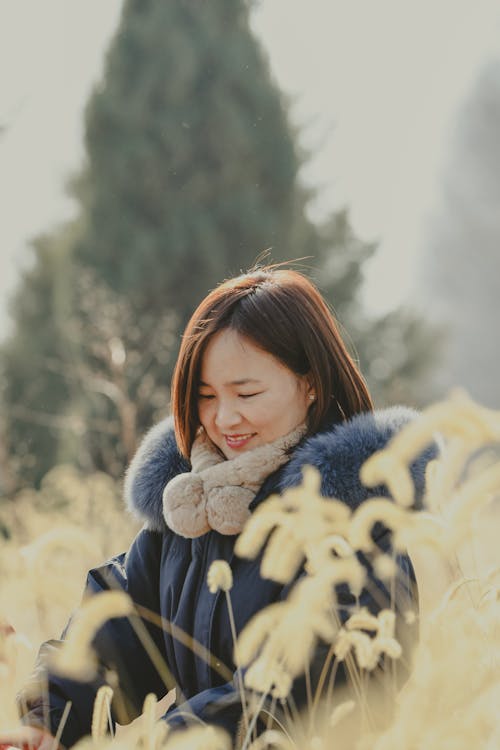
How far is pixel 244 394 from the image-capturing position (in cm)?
176

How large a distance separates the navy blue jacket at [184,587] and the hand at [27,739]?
48mm

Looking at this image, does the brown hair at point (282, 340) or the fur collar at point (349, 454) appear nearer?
the fur collar at point (349, 454)

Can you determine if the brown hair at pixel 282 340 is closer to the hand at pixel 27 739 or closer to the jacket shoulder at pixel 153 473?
the jacket shoulder at pixel 153 473

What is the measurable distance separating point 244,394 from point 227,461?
131 millimetres

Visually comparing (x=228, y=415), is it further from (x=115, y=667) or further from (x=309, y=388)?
(x=115, y=667)

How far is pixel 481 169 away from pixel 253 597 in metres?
16.6

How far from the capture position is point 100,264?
29.0ft

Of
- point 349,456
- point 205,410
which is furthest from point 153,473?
point 349,456

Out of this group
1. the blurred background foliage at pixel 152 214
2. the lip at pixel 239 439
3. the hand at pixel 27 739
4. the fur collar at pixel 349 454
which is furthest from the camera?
the blurred background foliage at pixel 152 214

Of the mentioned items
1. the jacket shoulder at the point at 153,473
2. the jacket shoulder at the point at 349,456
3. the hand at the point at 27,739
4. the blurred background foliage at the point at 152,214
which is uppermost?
the blurred background foliage at the point at 152,214

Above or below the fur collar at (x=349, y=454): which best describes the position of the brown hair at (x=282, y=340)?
above

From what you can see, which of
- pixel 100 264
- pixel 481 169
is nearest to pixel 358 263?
pixel 100 264

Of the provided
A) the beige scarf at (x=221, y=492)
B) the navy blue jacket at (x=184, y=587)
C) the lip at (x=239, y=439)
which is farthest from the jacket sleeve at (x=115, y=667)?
the lip at (x=239, y=439)

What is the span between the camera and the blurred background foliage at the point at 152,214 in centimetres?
868
